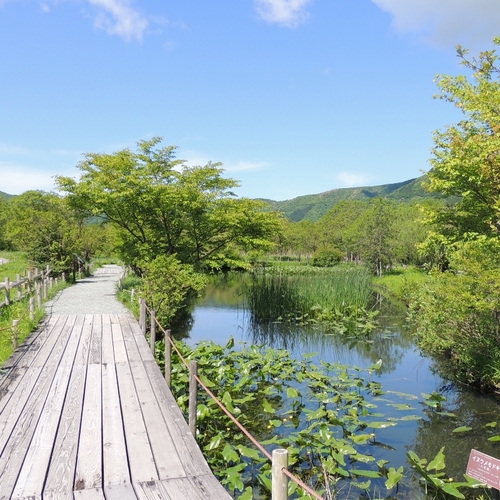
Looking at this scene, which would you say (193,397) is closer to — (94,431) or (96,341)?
(94,431)

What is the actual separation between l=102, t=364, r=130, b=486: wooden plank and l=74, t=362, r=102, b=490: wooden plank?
0.05m

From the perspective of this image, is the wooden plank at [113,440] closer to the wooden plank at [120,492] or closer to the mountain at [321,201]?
the wooden plank at [120,492]

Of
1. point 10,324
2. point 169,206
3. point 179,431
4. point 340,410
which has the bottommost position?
point 340,410

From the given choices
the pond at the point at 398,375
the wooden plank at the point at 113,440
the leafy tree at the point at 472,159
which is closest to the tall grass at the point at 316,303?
the pond at the point at 398,375

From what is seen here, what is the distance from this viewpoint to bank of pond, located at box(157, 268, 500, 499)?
5.01 metres

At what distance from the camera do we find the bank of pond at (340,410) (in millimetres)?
5008

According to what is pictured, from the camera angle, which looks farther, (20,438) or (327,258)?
(327,258)

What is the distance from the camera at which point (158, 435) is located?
438 centimetres

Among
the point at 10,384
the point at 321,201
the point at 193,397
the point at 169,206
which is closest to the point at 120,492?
the point at 193,397

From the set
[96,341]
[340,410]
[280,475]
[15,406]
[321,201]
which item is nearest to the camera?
[280,475]

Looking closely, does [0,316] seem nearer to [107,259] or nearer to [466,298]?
[466,298]

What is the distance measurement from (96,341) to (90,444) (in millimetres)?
4615

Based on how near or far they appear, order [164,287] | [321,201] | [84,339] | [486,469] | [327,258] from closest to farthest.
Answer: [486,469] → [84,339] → [164,287] → [327,258] → [321,201]

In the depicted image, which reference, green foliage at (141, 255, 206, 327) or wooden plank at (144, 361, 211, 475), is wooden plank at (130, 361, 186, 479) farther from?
green foliage at (141, 255, 206, 327)
